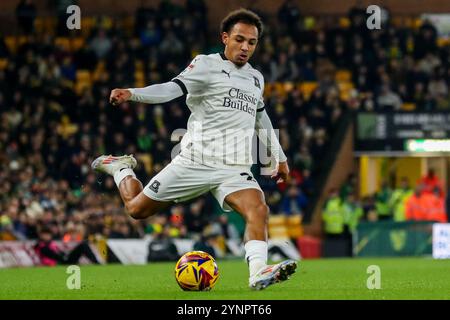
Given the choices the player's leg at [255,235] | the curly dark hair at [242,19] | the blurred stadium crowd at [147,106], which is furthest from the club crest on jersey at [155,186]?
the blurred stadium crowd at [147,106]

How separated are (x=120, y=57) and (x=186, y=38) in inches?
75.0

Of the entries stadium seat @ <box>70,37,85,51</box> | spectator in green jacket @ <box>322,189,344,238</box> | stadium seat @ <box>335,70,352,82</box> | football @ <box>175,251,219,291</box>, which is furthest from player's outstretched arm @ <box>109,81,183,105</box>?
stadium seat @ <box>335,70,352,82</box>

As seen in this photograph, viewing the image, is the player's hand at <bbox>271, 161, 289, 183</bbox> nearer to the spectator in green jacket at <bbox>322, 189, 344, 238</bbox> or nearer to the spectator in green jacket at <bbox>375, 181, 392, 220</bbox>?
the spectator in green jacket at <bbox>322, 189, 344, 238</bbox>

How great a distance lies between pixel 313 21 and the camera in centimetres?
2911

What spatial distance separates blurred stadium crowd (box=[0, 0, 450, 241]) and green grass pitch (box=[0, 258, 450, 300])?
600 centimetres

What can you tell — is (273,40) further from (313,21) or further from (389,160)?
(389,160)

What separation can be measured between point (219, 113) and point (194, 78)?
0.40 m

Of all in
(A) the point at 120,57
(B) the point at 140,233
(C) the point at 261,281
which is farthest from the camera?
(A) the point at 120,57

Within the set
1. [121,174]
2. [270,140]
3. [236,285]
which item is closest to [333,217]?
[236,285]

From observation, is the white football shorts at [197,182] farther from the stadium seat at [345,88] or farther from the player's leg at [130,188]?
the stadium seat at [345,88]

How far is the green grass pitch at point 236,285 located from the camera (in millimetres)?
9922

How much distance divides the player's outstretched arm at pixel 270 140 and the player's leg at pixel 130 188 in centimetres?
112

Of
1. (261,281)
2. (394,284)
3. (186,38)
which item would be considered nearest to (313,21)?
(186,38)

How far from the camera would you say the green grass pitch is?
9.92 metres
